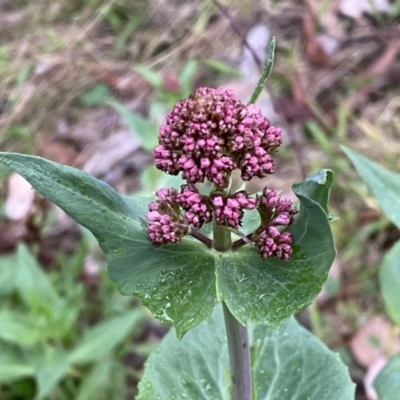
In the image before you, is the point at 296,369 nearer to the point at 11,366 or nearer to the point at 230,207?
the point at 230,207

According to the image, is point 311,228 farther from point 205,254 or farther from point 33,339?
point 33,339

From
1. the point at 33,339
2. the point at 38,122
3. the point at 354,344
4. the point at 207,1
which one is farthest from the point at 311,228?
the point at 207,1

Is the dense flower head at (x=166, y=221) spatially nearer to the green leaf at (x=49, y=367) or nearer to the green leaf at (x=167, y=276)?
the green leaf at (x=167, y=276)

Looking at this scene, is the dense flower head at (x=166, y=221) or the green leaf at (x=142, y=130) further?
the green leaf at (x=142, y=130)

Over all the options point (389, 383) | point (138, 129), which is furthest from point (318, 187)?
point (138, 129)

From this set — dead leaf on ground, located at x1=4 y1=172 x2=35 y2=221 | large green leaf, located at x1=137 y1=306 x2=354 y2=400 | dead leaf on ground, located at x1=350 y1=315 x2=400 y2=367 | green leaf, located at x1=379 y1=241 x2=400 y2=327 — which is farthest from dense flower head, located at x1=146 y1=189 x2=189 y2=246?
dead leaf on ground, located at x1=4 y1=172 x2=35 y2=221

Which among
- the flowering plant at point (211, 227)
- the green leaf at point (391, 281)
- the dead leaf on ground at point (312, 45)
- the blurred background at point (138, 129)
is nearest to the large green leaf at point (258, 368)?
the flowering plant at point (211, 227)

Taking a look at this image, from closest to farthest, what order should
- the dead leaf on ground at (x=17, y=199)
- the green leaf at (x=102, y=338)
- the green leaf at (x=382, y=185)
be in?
the green leaf at (x=382, y=185)
the green leaf at (x=102, y=338)
the dead leaf on ground at (x=17, y=199)

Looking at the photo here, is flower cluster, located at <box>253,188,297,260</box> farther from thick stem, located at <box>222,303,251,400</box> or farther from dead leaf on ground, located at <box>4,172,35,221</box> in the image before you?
dead leaf on ground, located at <box>4,172,35,221</box>
